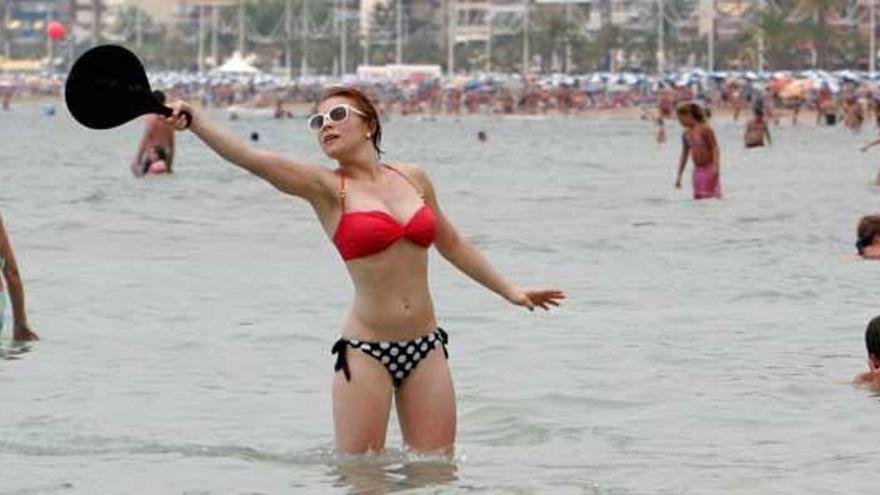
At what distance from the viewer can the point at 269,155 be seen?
8656 mm

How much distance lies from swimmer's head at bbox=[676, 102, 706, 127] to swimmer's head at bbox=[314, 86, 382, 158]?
17.7 metres

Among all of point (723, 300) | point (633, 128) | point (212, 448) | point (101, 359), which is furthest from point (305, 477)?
point (633, 128)

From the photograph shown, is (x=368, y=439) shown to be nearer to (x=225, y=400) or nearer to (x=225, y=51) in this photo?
(x=225, y=400)

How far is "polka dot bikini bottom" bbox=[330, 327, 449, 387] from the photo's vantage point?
895cm

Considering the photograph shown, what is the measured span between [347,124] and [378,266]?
0.49 meters

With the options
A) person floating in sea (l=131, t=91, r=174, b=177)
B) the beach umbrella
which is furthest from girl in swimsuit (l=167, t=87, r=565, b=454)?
the beach umbrella

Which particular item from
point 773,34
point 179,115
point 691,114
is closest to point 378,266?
point 179,115

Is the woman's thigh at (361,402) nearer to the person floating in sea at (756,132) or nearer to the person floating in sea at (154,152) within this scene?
the person floating in sea at (154,152)

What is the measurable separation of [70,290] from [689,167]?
2521 cm

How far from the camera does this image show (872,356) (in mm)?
12141

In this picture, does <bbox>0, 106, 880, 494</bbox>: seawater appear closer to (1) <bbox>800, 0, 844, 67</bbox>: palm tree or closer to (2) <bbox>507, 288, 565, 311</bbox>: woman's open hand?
(2) <bbox>507, 288, 565, 311</bbox>: woman's open hand

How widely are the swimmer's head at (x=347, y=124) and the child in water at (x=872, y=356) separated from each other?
371 cm

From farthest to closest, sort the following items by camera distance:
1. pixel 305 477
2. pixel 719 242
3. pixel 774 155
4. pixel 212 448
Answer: pixel 774 155 < pixel 719 242 < pixel 212 448 < pixel 305 477

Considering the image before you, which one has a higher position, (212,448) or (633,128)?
(212,448)
